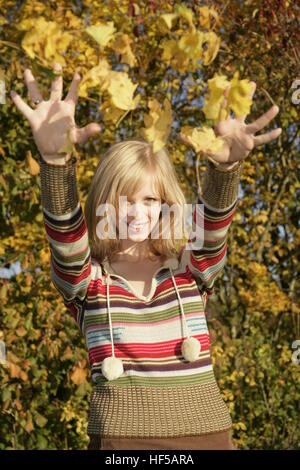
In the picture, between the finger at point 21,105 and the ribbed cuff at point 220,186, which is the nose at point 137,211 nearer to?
the ribbed cuff at point 220,186

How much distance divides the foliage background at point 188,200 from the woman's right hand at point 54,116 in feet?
4.64

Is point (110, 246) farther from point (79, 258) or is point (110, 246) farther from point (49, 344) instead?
point (49, 344)

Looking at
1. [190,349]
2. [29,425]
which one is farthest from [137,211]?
[29,425]

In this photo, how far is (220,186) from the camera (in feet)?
4.70

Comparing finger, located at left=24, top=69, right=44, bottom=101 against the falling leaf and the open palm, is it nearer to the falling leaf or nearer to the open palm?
the falling leaf

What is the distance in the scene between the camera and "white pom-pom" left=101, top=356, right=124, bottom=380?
1.46 meters

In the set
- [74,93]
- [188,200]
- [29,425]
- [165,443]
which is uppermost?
[188,200]

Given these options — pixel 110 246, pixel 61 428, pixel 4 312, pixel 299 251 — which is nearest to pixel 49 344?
pixel 4 312

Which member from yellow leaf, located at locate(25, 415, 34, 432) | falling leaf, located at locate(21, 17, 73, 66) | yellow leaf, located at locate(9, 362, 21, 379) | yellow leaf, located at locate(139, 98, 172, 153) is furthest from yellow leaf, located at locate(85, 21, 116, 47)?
yellow leaf, located at locate(25, 415, 34, 432)

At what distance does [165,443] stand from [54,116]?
2.39 feet

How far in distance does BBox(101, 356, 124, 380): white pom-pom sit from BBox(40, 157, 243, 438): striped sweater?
1.5 inches

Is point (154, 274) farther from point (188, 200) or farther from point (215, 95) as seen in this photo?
point (188, 200)

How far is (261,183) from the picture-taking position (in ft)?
15.2
